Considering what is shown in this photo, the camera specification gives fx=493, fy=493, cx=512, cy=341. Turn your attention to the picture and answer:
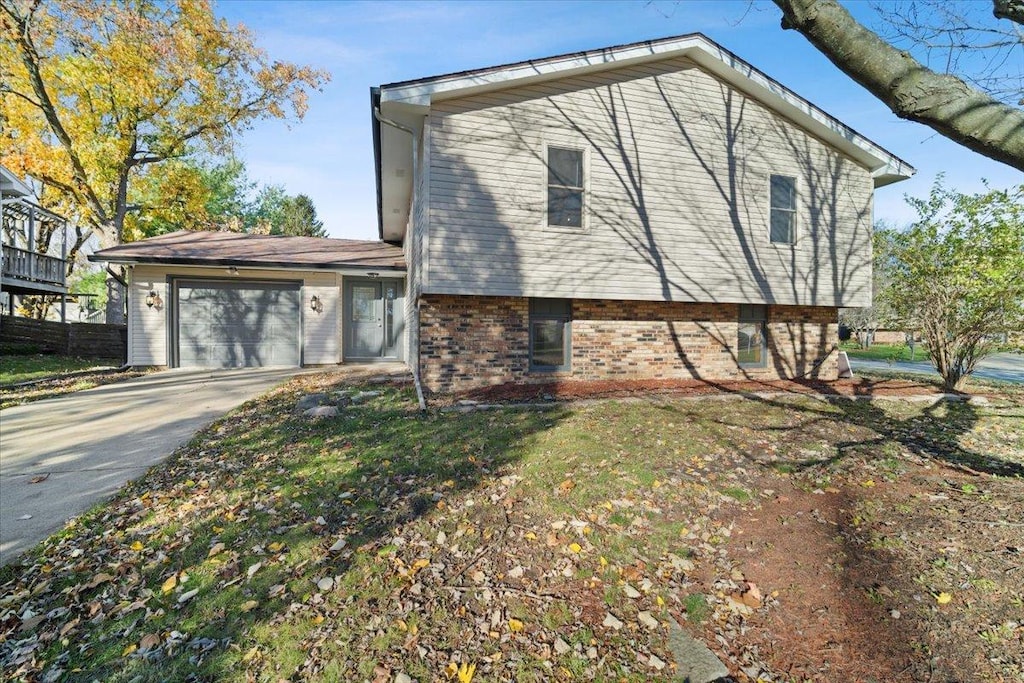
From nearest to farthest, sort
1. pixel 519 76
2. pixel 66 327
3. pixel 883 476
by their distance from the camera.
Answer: pixel 883 476, pixel 519 76, pixel 66 327

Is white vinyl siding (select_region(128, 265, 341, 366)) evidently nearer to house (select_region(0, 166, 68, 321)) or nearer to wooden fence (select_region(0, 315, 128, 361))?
wooden fence (select_region(0, 315, 128, 361))

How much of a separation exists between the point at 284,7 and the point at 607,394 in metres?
9.90

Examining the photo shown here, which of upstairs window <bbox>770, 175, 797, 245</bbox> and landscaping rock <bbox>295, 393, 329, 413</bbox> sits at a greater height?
upstairs window <bbox>770, 175, 797, 245</bbox>

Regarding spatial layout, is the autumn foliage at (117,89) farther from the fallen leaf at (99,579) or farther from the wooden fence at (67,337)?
the fallen leaf at (99,579)

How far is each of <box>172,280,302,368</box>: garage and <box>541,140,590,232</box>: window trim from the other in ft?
25.5

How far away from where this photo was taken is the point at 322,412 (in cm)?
710

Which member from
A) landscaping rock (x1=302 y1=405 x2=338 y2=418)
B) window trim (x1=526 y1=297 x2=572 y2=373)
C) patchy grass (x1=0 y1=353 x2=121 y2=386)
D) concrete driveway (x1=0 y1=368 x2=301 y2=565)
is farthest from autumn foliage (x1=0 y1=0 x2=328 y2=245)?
window trim (x1=526 y1=297 x2=572 y2=373)

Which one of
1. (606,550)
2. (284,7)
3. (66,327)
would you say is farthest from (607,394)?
(66,327)

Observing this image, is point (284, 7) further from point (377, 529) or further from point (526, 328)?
point (377, 529)

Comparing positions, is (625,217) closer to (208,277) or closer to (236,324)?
(236,324)

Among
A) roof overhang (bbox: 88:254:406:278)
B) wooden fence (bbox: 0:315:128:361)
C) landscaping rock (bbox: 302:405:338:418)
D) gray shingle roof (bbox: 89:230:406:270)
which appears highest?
gray shingle roof (bbox: 89:230:406:270)

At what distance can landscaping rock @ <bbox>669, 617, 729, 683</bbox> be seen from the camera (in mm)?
2516

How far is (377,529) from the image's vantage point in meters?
3.76

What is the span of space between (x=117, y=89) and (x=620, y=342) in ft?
65.7
